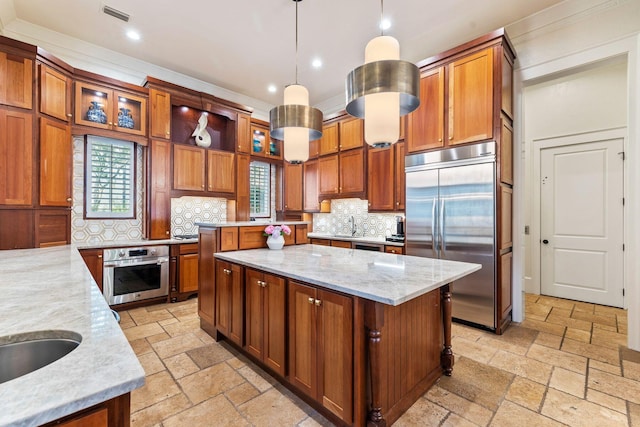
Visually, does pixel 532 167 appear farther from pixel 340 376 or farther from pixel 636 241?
pixel 340 376

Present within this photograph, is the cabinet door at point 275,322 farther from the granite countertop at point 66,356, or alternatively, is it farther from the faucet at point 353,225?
the faucet at point 353,225

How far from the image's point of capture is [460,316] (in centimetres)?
341

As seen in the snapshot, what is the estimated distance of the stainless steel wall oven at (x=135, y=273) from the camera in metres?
3.72

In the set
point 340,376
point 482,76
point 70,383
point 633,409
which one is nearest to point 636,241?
point 633,409

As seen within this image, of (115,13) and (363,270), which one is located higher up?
(115,13)

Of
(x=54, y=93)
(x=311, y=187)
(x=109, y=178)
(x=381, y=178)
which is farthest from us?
(x=311, y=187)

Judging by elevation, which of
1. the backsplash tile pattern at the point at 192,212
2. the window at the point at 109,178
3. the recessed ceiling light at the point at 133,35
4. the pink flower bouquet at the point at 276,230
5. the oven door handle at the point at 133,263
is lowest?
the oven door handle at the point at 133,263

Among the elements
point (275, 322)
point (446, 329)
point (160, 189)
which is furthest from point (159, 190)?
point (446, 329)

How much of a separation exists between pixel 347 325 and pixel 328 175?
13.1 ft

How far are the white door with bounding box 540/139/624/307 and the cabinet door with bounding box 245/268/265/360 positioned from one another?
4.60 meters

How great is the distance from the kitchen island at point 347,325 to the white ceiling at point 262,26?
2.70m

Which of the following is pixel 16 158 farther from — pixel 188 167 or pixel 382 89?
pixel 382 89

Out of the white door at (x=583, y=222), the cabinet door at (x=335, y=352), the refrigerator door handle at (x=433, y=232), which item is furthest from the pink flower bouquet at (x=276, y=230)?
the white door at (x=583, y=222)

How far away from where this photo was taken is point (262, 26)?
3.48 metres
